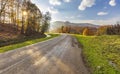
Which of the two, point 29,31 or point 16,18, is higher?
point 16,18

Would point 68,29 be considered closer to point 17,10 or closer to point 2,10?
point 17,10

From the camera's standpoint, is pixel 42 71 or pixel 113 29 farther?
pixel 113 29

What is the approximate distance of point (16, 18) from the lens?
61406 mm

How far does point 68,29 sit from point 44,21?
6789 centimetres

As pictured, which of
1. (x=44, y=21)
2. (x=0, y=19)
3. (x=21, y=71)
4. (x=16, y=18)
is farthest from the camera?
(x=44, y=21)

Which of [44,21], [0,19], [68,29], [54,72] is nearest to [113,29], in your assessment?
[44,21]

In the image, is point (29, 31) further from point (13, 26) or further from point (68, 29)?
point (68, 29)

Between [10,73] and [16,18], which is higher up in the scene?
[16,18]

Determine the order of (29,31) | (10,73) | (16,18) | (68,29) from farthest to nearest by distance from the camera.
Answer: (68,29) < (16,18) < (29,31) < (10,73)

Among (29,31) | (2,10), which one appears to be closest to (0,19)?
(2,10)

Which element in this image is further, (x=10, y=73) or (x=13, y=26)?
(x=13, y=26)

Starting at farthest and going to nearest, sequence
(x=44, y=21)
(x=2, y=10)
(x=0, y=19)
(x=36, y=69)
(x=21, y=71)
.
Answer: (x=44, y=21)
(x=0, y=19)
(x=2, y=10)
(x=36, y=69)
(x=21, y=71)

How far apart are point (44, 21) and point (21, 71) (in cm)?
7639

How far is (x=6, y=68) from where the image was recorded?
10.9 meters
